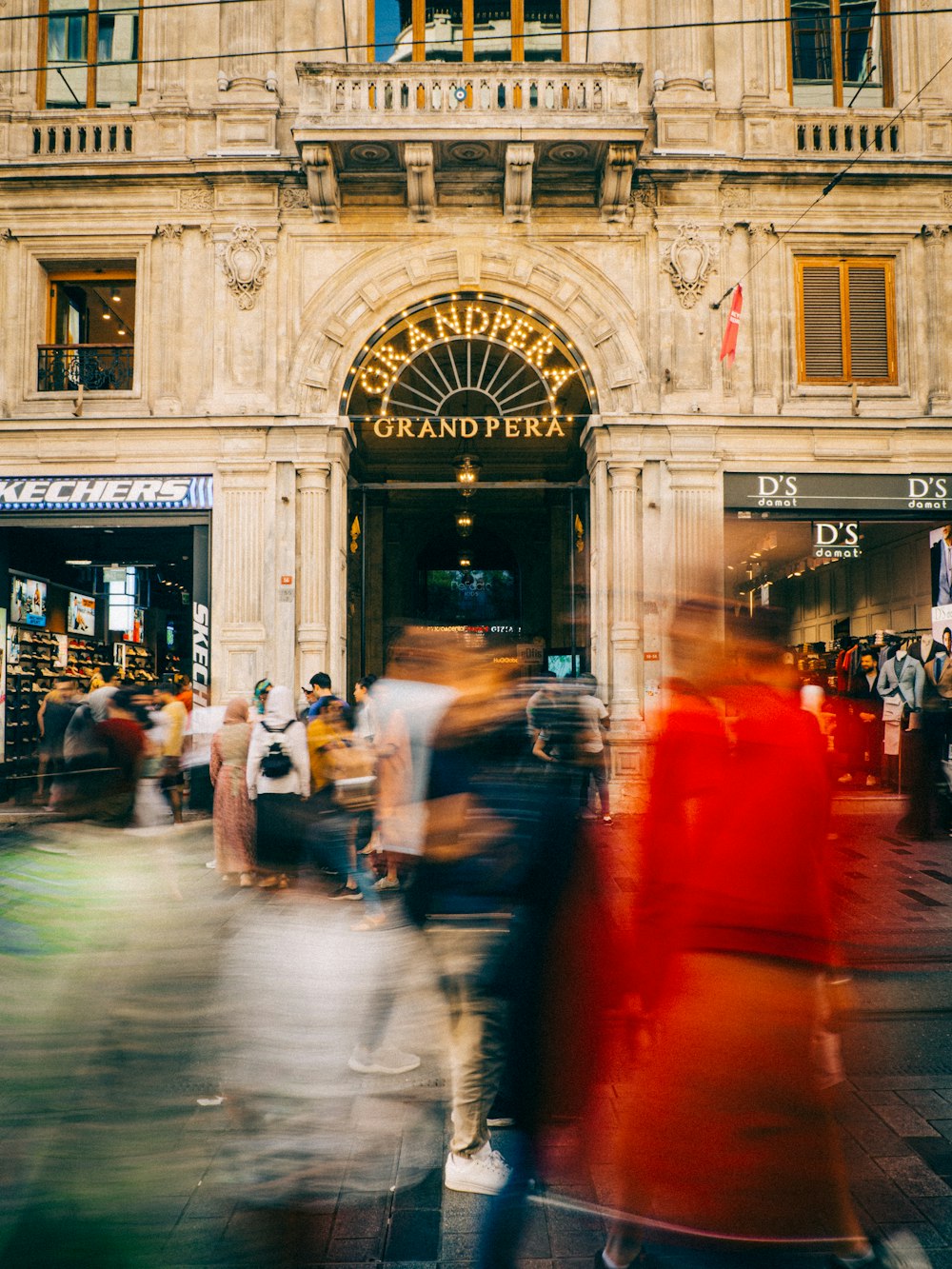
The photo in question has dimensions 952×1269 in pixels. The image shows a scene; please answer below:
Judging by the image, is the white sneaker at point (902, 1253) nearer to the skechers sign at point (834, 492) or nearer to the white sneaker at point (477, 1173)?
the white sneaker at point (477, 1173)

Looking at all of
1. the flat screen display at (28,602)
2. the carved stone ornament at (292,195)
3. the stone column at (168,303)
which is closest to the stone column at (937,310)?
the carved stone ornament at (292,195)

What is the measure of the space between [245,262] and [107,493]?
148 inches

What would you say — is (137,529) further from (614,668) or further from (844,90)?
(844,90)

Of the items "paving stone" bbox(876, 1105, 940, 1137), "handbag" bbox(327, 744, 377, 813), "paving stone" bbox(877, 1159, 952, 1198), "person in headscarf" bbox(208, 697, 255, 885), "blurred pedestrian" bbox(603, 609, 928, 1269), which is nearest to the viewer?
"blurred pedestrian" bbox(603, 609, 928, 1269)

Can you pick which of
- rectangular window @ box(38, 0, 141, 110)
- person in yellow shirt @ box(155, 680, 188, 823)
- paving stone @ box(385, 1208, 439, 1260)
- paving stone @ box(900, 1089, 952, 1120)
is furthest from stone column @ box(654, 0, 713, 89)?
paving stone @ box(385, 1208, 439, 1260)

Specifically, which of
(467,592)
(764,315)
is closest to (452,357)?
(764,315)

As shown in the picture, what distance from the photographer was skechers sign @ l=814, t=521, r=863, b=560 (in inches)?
517

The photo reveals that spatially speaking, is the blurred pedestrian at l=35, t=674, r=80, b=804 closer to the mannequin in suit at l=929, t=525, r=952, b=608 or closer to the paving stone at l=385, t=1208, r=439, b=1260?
the paving stone at l=385, t=1208, r=439, b=1260

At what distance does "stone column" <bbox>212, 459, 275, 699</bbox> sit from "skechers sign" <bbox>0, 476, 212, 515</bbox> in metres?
0.38

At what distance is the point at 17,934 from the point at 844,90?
50.0ft

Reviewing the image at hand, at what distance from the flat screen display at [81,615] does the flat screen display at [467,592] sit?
8253 mm

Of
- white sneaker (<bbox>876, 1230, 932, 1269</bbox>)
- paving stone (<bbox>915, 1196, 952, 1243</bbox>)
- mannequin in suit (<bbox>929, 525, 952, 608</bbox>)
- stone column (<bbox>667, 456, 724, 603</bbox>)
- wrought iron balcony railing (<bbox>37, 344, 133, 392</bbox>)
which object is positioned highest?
wrought iron balcony railing (<bbox>37, 344, 133, 392</bbox>)

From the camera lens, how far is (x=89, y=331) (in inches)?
546

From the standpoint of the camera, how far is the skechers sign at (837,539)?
13.1 meters
